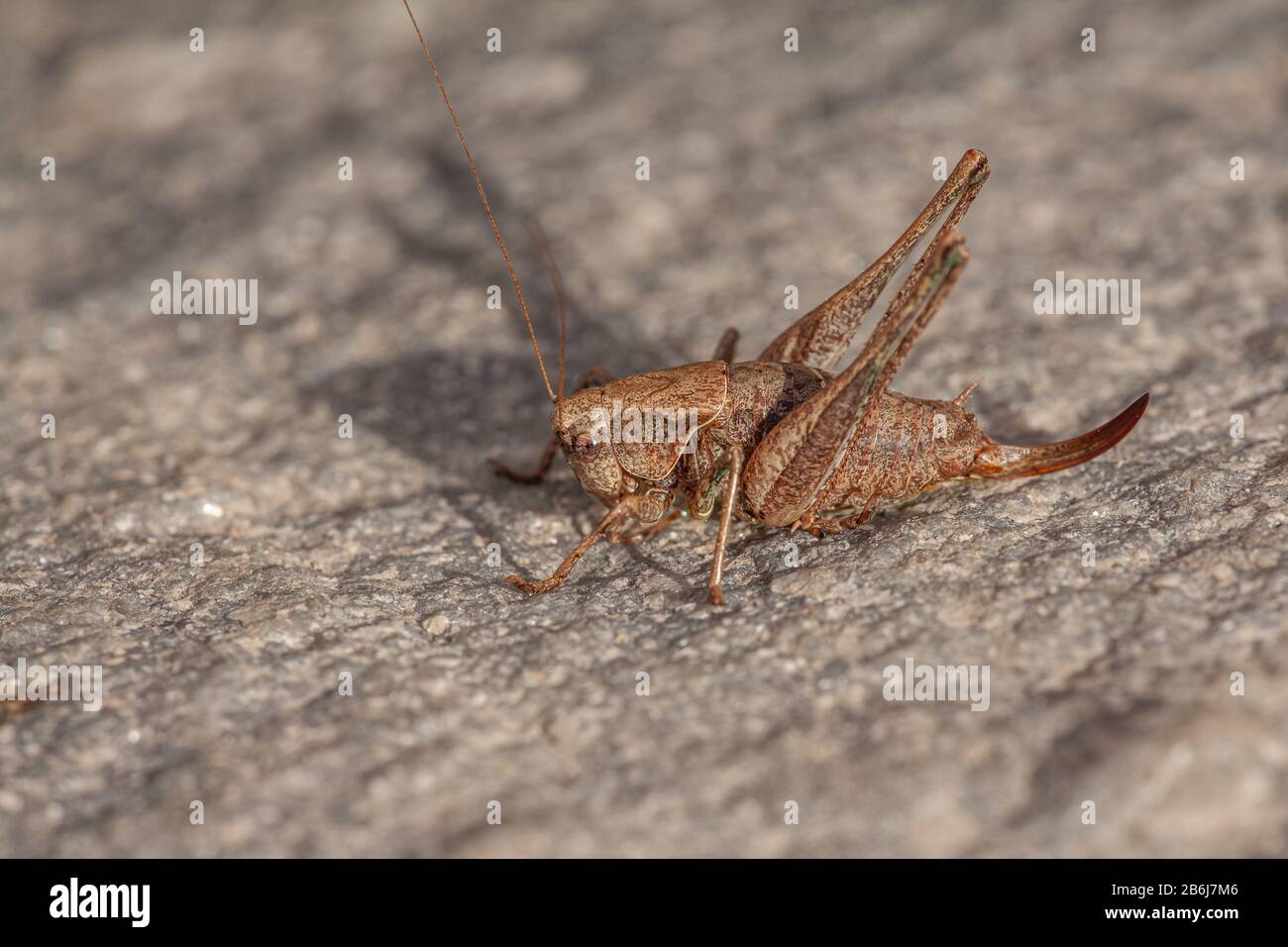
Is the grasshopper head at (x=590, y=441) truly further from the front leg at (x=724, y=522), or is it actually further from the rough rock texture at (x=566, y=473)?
the front leg at (x=724, y=522)

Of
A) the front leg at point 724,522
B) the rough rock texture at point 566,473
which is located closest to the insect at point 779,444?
the front leg at point 724,522

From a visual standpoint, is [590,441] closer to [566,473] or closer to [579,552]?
[579,552]

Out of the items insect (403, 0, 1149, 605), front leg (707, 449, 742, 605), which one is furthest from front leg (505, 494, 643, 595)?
front leg (707, 449, 742, 605)

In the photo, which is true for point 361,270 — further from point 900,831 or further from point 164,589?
point 900,831

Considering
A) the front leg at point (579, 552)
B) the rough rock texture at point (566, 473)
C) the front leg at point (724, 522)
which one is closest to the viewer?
the rough rock texture at point (566, 473)

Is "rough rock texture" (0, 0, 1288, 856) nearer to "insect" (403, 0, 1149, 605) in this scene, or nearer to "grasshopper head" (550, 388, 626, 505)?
"insect" (403, 0, 1149, 605)

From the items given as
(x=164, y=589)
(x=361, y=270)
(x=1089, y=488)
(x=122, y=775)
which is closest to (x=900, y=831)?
(x=1089, y=488)

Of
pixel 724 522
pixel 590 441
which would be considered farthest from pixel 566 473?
pixel 724 522
